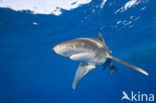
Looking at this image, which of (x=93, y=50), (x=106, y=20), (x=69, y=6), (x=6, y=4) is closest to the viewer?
(x=93, y=50)

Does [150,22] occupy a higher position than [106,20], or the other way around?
[150,22]

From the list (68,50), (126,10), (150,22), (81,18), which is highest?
(150,22)

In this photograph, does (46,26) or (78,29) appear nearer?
(46,26)

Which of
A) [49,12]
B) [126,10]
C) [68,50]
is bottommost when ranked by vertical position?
[68,50]

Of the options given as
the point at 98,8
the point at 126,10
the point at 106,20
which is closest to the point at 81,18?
the point at 98,8

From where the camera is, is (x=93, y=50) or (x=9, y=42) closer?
(x=93, y=50)

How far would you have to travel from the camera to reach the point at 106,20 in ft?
58.5

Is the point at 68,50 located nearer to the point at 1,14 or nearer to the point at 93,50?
the point at 93,50

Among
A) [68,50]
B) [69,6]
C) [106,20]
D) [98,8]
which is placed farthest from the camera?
[106,20]

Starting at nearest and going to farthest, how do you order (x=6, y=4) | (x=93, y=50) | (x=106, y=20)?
(x=93, y=50)
(x=6, y=4)
(x=106, y=20)

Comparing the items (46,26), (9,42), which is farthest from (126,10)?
(9,42)

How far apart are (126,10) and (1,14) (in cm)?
1301

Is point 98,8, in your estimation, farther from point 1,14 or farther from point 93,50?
point 93,50

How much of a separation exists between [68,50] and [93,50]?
68cm
